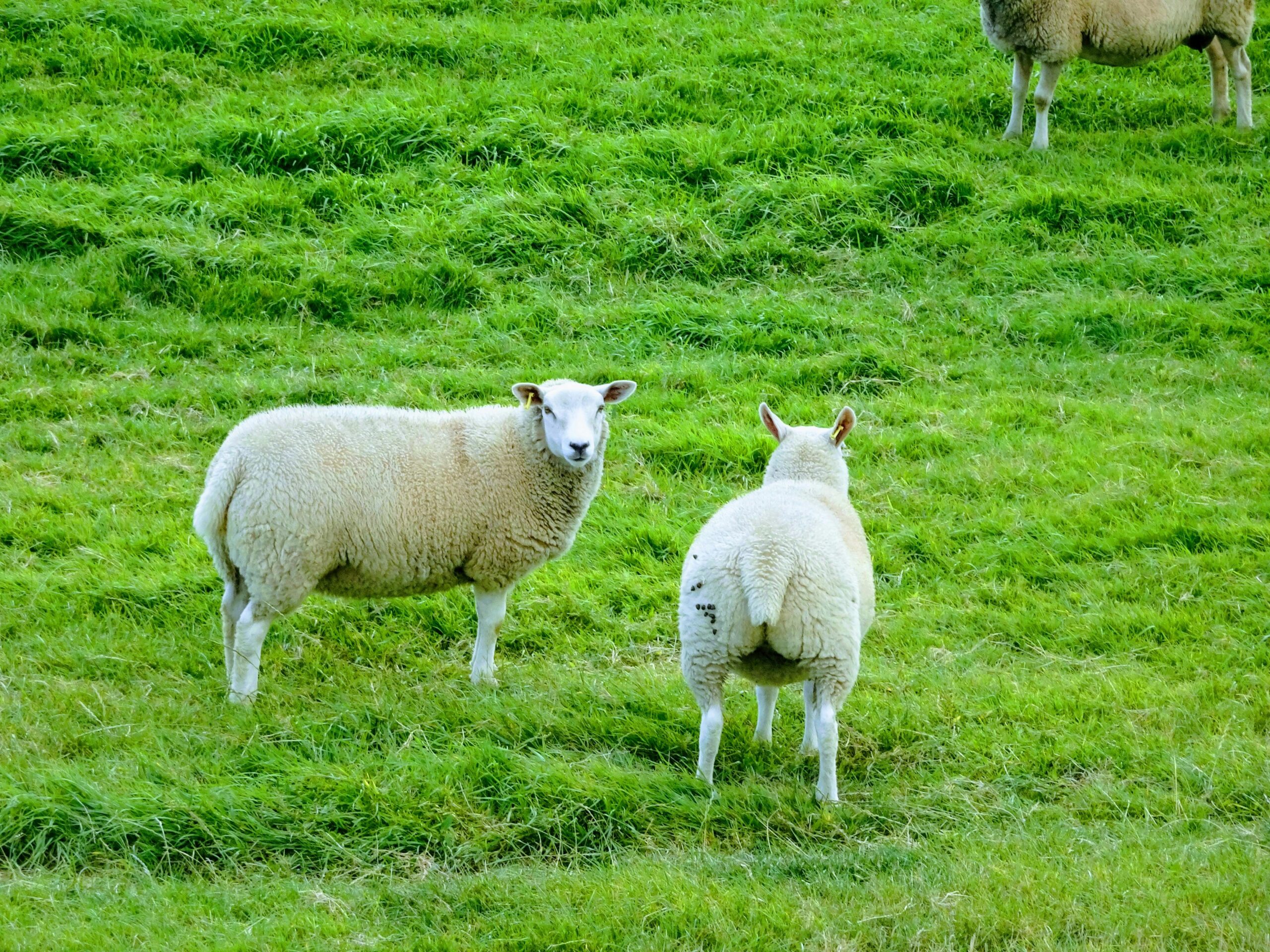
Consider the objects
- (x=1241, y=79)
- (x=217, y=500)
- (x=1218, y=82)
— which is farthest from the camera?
(x=1218, y=82)

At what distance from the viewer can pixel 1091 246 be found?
10820 mm

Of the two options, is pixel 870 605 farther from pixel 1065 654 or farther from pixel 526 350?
pixel 526 350

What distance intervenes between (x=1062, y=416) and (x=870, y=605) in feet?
12.5

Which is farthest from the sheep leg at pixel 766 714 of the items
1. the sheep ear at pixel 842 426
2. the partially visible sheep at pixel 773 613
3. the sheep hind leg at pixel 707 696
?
the sheep ear at pixel 842 426

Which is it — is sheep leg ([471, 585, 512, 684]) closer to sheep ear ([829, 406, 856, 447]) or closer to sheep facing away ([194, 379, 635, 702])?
sheep facing away ([194, 379, 635, 702])

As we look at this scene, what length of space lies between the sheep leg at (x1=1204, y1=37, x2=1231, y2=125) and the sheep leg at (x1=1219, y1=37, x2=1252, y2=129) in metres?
0.05

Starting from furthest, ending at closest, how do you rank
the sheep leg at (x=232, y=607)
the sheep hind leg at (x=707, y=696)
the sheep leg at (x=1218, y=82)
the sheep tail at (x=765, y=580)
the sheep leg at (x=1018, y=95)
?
the sheep leg at (x=1218, y=82) → the sheep leg at (x=1018, y=95) → the sheep leg at (x=232, y=607) → the sheep hind leg at (x=707, y=696) → the sheep tail at (x=765, y=580)

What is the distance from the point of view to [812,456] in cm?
583

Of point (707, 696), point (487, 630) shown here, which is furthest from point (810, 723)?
point (487, 630)

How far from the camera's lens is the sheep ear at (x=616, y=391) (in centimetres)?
629

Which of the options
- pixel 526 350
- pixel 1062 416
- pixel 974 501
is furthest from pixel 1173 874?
pixel 526 350

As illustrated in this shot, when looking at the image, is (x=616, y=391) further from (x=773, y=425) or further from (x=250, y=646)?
(x=250, y=646)

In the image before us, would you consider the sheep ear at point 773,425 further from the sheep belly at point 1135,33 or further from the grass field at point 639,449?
the sheep belly at point 1135,33

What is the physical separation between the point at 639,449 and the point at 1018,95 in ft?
19.8
